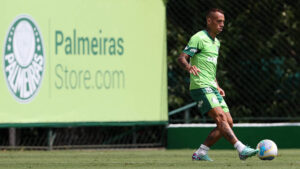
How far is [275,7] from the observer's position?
1587 cm

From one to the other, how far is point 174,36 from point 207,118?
1720 mm

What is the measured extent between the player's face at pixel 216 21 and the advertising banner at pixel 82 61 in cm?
428

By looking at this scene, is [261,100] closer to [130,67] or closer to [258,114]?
[258,114]

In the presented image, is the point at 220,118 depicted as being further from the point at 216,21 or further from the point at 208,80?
the point at 216,21

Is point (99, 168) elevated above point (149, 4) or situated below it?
below

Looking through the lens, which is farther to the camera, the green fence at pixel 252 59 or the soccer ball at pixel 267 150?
the green fence at pixel 252 59

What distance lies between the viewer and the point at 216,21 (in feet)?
35.1

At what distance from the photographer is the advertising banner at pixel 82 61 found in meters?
13.8

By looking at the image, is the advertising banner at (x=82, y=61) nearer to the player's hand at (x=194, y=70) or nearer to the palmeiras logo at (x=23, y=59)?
the palmeiras logo at (x=23, y=59)

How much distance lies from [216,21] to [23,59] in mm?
4423

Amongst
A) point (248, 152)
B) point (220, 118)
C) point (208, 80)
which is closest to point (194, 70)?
point (208, 80)

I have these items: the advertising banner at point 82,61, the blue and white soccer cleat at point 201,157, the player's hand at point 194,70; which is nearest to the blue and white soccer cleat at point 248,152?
the blue and white soccer cleat at point 201,157

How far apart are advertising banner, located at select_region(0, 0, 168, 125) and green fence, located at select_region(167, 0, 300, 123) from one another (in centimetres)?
53

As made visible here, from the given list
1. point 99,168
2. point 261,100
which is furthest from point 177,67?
point 99,168
